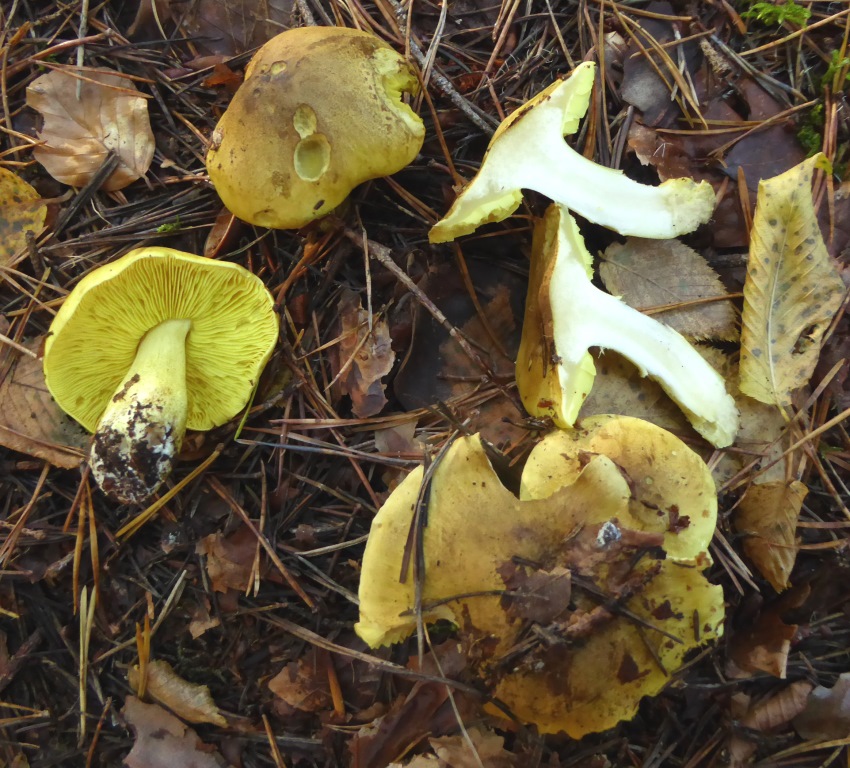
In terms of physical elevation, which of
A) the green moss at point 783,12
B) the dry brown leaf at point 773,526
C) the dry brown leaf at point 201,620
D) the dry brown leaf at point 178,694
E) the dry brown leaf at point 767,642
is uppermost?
the green moss at point 783,12

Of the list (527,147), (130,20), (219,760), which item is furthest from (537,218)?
(219,760)

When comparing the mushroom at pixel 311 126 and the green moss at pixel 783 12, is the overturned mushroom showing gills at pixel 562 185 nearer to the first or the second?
the mushroom at pixel 311 126

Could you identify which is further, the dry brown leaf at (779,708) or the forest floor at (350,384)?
the forest floor at (350,384)

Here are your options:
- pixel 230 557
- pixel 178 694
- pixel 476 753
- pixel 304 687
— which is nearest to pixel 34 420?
pixel 230 557

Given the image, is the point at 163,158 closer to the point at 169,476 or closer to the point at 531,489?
the point at 169,476

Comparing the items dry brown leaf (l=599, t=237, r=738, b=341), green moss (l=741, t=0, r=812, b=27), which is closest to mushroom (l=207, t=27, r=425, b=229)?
dry brown leaf (l=599, t=237, r=738, b=341)

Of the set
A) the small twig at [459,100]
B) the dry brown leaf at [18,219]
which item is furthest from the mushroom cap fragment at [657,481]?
the dry brown leaf at [18,219]
